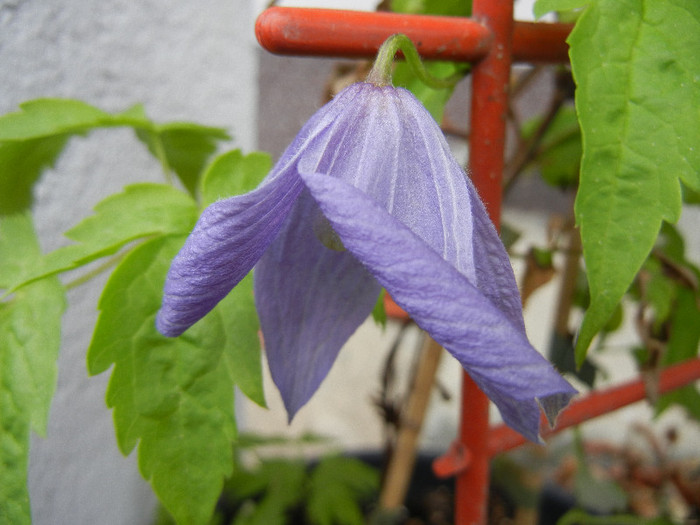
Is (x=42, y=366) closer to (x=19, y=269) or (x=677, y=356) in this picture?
(x=19, y=269)

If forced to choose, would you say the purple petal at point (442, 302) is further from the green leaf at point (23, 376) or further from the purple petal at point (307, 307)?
the green leaf at point (23, 376)

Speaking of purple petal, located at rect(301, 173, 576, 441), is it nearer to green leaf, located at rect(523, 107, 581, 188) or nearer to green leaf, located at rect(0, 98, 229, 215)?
green leaf, located at rect(0, 98, 229, 215)

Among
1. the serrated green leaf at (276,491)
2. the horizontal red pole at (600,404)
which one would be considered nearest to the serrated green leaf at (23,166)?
the horizontal red pole at (600,404)

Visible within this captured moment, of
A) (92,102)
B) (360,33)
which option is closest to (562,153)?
(360,33)

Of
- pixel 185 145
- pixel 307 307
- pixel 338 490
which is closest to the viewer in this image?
pixel 307 307

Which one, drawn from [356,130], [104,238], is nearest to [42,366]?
[104,238]

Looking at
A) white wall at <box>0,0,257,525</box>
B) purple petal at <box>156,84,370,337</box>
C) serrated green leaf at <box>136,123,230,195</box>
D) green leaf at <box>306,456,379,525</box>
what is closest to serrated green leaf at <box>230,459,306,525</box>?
green leaf at <box>306,456,379,525</box>

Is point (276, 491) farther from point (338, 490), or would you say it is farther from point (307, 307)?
point (307, 307)
